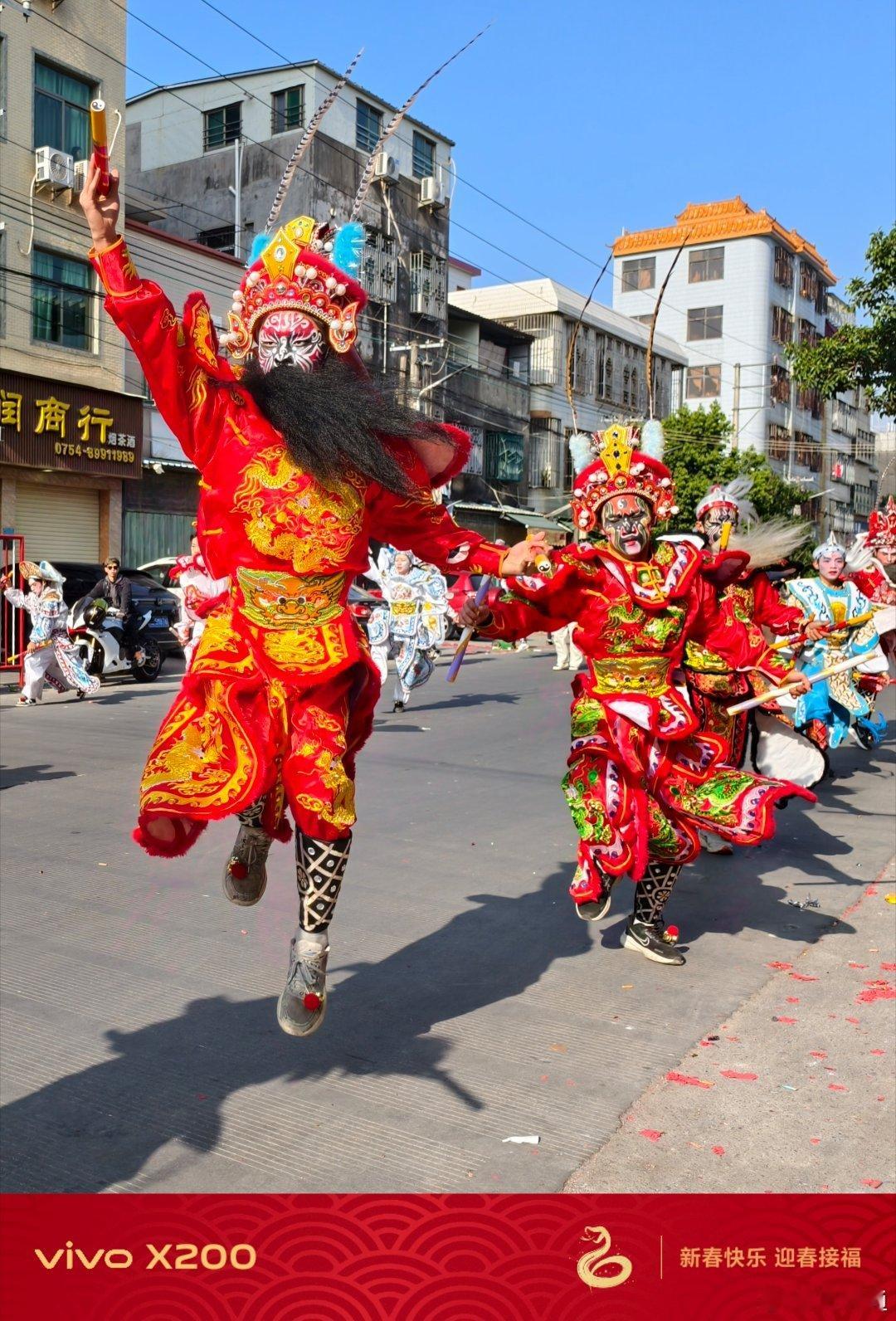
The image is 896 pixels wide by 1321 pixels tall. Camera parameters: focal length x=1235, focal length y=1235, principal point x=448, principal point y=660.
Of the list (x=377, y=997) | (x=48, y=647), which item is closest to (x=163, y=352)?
(x=377, y=997)

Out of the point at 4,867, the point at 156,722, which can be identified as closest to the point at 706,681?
the point at 4,867

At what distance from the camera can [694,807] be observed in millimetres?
Result: 4930

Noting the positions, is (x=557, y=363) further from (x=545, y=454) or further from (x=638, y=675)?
(x=638, y=675)

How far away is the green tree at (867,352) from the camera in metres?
14.1

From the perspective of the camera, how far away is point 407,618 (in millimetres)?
12930

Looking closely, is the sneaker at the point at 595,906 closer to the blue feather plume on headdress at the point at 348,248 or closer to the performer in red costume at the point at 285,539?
the performer in red costume at the point at 285,539

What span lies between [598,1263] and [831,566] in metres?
7.40

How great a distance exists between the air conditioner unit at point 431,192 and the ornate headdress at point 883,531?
2234cm

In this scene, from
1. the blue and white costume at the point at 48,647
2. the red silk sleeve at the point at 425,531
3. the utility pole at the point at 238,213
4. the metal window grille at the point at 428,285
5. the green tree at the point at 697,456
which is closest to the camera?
the red silk sleeve at the point at 425,531

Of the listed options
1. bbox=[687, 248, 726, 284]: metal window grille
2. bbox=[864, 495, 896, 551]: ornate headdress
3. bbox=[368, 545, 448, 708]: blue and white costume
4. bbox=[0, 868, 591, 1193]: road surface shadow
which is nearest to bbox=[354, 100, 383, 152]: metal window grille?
bbox=[368, 545, 448, 708]: blue and white costume

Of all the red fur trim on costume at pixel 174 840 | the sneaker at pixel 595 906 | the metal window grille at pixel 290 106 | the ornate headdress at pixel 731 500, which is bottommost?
the sneaker at pixel 595 906

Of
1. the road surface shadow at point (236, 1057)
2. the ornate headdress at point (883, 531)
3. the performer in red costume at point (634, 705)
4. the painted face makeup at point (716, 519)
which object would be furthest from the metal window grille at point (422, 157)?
the road surface shadow at point (236, 1057)

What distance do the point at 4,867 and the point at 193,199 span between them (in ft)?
80.1

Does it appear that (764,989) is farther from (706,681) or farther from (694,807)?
(706,681)
